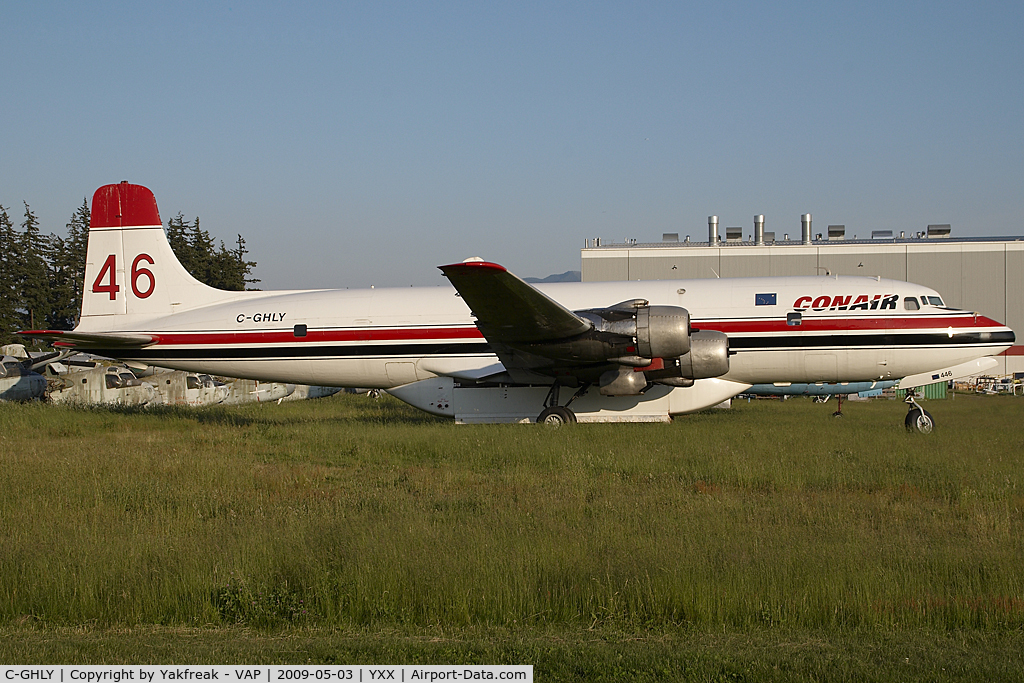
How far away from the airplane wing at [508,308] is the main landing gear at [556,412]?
5.95 ft

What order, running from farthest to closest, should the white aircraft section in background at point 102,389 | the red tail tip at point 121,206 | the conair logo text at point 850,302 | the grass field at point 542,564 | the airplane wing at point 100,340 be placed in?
the white aircraft section in background at point 102,389 → the red tail tip at point 121,206 → the airplane wing at point 100,340 → the conair logo text at point 850,302 → the grass field at point 542,564

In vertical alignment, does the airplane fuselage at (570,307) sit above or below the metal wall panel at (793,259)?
below

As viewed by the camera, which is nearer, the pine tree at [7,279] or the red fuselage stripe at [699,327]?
the red fuselage stripe at [699,327]

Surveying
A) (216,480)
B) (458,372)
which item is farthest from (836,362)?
(216,480)

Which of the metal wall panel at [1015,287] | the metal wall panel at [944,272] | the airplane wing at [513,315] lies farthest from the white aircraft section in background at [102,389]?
the metal wall panel at [1015,287]

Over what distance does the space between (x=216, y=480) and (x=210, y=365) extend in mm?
8532

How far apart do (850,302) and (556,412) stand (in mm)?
6684

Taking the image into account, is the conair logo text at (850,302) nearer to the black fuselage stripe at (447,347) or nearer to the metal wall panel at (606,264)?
the black fuselage stripe at (447,347)

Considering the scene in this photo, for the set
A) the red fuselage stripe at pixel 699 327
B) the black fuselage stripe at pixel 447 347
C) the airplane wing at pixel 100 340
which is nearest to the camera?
the black fuselage stripe at pixel 447 347

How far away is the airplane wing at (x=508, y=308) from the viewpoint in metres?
13.9

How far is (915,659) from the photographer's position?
491 cm

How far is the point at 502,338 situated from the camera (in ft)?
53.5

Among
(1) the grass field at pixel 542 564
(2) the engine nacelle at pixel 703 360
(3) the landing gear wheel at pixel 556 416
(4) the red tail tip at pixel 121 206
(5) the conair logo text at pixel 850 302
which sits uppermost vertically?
(4) the red tail tip at pixel 121 206

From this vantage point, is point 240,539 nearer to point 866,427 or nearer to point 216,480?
point 216,480
